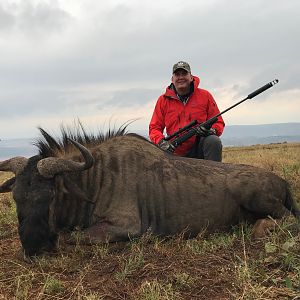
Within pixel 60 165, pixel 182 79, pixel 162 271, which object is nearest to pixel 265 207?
pixel 162 271

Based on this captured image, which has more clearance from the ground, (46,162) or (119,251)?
(46,162)

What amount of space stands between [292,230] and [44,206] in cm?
230

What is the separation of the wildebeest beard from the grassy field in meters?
0.13

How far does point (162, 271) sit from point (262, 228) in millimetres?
1619

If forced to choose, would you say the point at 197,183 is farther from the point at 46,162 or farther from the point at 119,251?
the point at 46,162

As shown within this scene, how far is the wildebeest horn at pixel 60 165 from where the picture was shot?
405cm

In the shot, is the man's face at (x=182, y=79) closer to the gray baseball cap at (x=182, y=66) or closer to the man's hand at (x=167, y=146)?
the gray baseball cap at (x=182, y=66)

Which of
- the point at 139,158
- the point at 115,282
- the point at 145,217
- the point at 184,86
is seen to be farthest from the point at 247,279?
the point at 184,86

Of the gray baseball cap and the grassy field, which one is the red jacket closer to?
the gray baseball cap

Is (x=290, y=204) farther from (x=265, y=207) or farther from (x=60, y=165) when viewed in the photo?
(x=60, y=165)

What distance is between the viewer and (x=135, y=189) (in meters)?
4.63

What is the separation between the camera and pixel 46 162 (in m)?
4.09

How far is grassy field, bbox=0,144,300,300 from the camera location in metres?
2.80

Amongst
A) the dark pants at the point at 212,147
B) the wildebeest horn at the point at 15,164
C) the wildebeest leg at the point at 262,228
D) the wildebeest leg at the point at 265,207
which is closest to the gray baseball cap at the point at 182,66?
the dark pants at the point at 212,147
